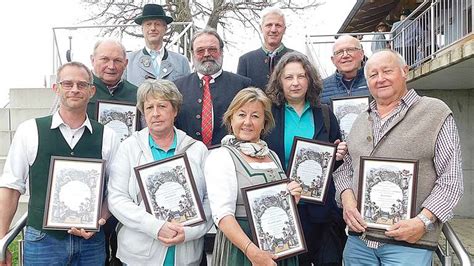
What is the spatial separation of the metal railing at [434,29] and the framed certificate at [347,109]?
14.0 feet

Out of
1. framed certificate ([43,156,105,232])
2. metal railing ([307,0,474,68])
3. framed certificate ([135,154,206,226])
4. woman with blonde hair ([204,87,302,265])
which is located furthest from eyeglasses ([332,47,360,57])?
metal railing ([307,0,474,68])

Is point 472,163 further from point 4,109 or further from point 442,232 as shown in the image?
point 4,109

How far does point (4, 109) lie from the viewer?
7.90m

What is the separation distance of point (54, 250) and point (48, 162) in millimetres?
540

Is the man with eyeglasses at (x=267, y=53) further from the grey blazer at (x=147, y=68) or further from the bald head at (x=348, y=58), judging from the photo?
the grey blazer at (x=147, y=68)

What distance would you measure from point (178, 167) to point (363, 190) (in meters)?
1.09

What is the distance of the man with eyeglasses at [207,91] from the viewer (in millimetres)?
3764

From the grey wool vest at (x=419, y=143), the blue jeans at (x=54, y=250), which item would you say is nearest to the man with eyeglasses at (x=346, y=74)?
the grey wool vest at (x=419, y=143)

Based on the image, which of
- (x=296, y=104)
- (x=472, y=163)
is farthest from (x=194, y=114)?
(x=472, y=163)

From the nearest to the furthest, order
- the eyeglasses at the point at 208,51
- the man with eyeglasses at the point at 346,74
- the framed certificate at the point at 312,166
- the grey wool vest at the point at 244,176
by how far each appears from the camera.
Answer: the grey wool vest at the point at 244,176
the framed certificate at the point at 312,166
the eyeglasses at the point at 208,51
the man with eyeglasses at the point at 346,74

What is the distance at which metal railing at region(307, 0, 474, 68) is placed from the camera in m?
8.06

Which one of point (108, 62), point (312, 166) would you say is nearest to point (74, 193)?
point (108, 62)

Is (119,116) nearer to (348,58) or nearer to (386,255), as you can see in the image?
(348,58)

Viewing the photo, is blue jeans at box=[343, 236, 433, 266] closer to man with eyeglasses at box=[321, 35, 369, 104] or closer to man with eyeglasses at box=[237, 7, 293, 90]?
man with eyeglasses at box=[321, 35, 369, 104]
